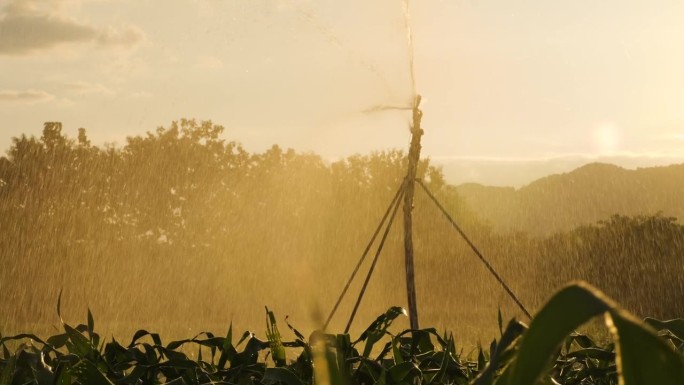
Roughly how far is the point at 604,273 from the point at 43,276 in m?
A: 25.1

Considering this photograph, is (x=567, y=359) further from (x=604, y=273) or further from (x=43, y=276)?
(x=43, y=276)

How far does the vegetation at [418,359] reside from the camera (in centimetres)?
24

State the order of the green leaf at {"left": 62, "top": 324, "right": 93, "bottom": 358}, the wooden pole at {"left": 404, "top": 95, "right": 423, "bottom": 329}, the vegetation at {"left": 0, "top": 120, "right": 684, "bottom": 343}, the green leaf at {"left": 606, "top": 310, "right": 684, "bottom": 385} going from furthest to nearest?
the vegetation at {"left": 0, "top": 120, "right": 684, "bottom": 343} → the wooden pole at {"left": 404, "top": 95, "right": 423, "bottom": 329} → the green leaf at {"left": 62, "top": 324, "right": 93, "bottom": 358} → the green leaf at {"left": 606, "top": 310, "right": 684, "bottom": 385}

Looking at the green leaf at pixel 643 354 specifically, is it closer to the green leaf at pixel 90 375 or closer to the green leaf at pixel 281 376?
the green leaf at pixel 90 375

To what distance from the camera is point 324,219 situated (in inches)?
1729

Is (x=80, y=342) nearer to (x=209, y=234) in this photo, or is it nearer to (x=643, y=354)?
(x=643, y=354)

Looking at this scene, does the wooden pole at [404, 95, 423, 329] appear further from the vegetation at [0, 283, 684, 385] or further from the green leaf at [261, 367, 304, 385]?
the green leaf at [261, 367, 304, 385]

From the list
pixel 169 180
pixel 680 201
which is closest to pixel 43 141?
Answer: pixel 169 180

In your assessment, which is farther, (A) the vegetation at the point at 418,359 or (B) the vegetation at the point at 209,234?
(B) the vegetation at the point at 209,234

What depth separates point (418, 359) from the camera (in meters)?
0.97

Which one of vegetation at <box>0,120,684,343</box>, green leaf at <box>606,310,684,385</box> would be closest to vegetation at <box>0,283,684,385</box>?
green leaf at <box>606,310,684,385</box>

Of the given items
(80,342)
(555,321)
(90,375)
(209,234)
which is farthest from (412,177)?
(209,234)

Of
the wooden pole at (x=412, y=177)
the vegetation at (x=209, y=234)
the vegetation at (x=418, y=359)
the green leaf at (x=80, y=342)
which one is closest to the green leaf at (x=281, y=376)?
the vegetation at (x=418, y=359)

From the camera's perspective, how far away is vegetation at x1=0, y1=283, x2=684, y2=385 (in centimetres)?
24
